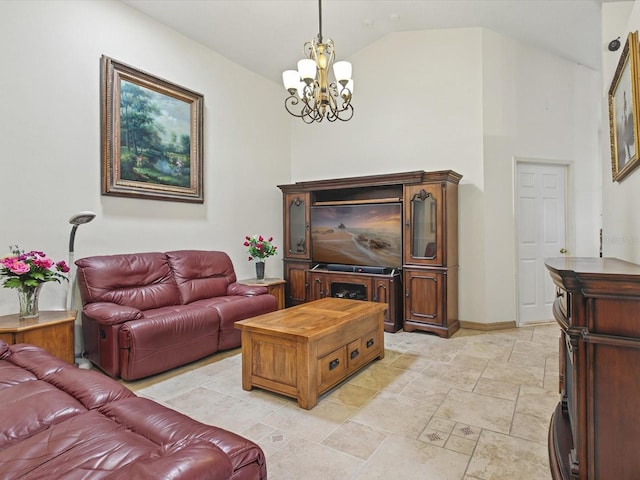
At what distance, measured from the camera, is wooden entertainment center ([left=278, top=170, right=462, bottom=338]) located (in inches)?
169

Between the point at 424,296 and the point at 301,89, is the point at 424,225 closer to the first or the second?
the point at 424,296

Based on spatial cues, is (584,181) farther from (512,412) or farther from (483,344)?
(512,412)

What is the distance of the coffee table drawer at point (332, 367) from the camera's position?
2631 mm

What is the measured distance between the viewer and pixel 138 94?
3891 mm

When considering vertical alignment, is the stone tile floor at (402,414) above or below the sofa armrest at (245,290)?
below

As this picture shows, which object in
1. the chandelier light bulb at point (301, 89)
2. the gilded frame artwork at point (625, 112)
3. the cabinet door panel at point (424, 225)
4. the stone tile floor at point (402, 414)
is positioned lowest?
the stone tile floor at point (402, 414)

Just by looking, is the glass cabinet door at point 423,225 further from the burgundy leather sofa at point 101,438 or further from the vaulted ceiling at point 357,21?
the burgundy leather sofa at point 101,438

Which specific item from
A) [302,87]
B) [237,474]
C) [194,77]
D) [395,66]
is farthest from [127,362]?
[395,66]

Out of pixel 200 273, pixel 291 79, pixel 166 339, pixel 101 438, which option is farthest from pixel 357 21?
pixel 101 438

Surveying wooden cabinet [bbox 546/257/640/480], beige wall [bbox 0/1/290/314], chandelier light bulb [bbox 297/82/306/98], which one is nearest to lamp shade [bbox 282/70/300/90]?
chandelier light bulb [bbox 297/82/306/98]

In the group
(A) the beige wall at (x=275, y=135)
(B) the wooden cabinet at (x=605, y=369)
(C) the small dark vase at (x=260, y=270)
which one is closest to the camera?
(B) the wooden cabinet at (x=605, y=369)

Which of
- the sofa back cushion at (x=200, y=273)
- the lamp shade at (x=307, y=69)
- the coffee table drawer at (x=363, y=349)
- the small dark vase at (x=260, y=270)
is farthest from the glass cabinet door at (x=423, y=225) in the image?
the sofa back cushion at (x=200, y=273)

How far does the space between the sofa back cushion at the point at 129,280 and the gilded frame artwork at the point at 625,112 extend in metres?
3.93

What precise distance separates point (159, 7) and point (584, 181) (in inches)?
224
